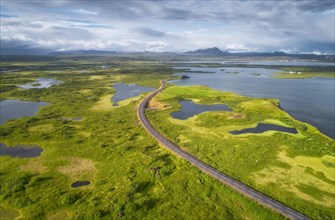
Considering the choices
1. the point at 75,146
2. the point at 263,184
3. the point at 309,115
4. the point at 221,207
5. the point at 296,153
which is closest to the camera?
the point at 221,207

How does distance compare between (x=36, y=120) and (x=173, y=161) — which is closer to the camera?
(x=173, y=161)

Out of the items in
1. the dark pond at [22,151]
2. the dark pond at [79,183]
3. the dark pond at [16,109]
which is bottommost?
the dark pond at [16,109]

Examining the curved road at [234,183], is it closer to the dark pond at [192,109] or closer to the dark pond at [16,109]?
the dark pond at [192,109]

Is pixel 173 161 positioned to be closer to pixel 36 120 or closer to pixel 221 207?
pixel 221 207

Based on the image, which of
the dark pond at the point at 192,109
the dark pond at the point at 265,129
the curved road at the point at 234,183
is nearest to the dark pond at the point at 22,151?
the curved road at the point at 234,183

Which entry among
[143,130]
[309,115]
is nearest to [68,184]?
[143,130]

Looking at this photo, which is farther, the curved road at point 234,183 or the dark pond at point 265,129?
the dark pond at point 265,129

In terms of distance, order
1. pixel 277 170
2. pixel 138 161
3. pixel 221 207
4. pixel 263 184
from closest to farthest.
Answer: pixel 221 207
pixel 263 184
pixel 277 170
pixel 138 161
